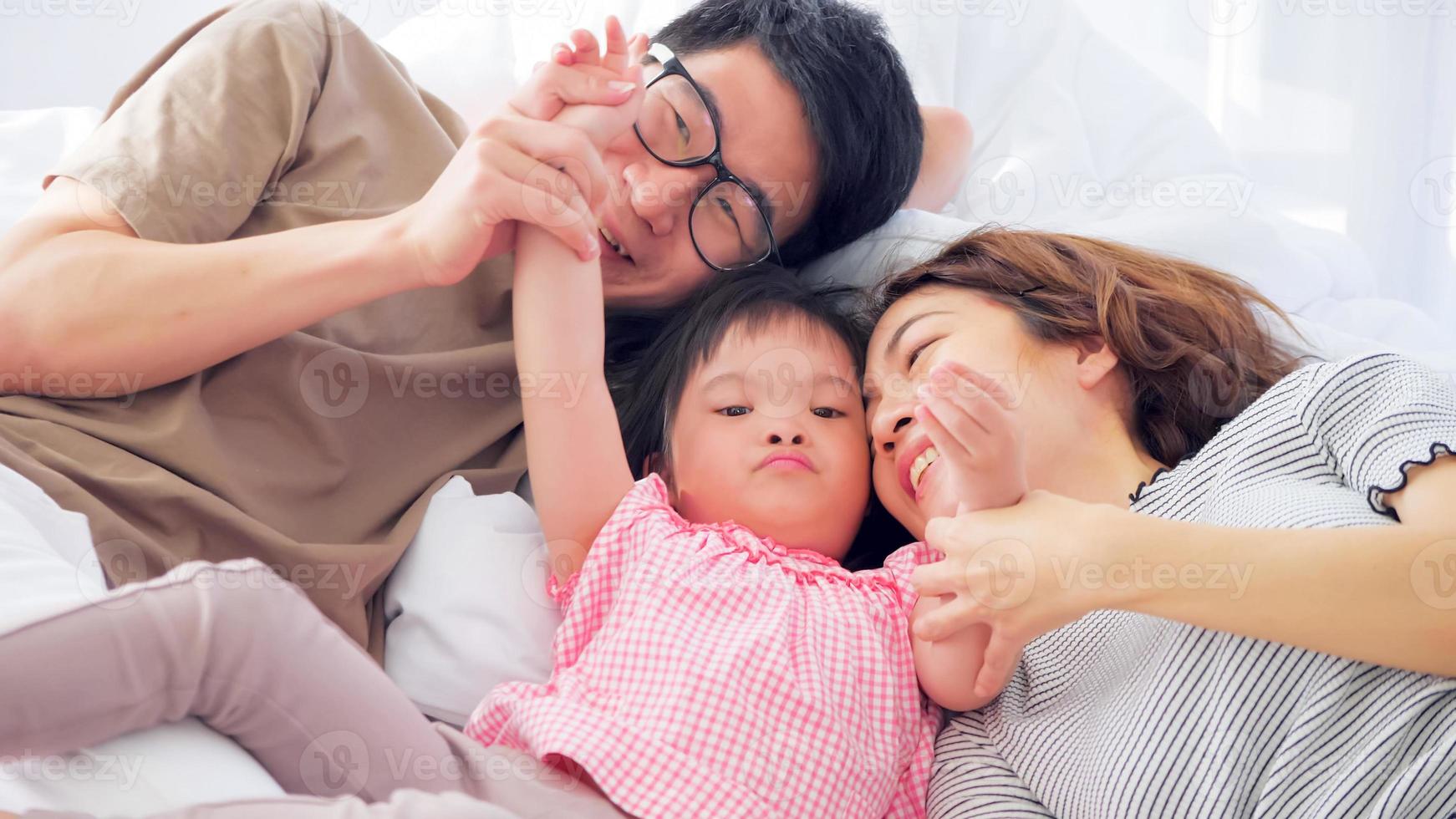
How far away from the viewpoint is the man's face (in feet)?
4.13

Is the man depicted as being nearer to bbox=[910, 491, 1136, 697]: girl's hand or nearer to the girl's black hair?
the girl's black hair

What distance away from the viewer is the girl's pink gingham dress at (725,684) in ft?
2.97

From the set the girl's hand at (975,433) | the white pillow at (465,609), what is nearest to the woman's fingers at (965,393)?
the girl's hand at (975,433)

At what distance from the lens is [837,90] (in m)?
1.34

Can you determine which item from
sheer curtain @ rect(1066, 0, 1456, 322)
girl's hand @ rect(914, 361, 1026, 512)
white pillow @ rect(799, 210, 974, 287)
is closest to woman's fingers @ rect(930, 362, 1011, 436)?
girl's hand @ rect(914, 361, 1026, 512)

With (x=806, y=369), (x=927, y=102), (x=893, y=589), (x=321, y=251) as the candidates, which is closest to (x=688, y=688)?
(x=893, y=589)

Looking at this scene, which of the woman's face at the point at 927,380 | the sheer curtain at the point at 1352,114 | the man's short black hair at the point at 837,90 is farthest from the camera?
the sheer curtain at the point at 1352,114

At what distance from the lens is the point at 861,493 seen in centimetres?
118

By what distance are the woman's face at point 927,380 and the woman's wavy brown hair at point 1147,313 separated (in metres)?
0.03

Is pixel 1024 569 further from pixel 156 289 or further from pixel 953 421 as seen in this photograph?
pixel 156 289

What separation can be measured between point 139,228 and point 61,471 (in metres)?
0.25

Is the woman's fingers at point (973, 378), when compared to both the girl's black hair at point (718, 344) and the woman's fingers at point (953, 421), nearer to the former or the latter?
the woman's fingers at point (953, 421)

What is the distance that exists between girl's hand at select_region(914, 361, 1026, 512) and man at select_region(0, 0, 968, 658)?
38 centimetres

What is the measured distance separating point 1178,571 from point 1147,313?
444 mm
